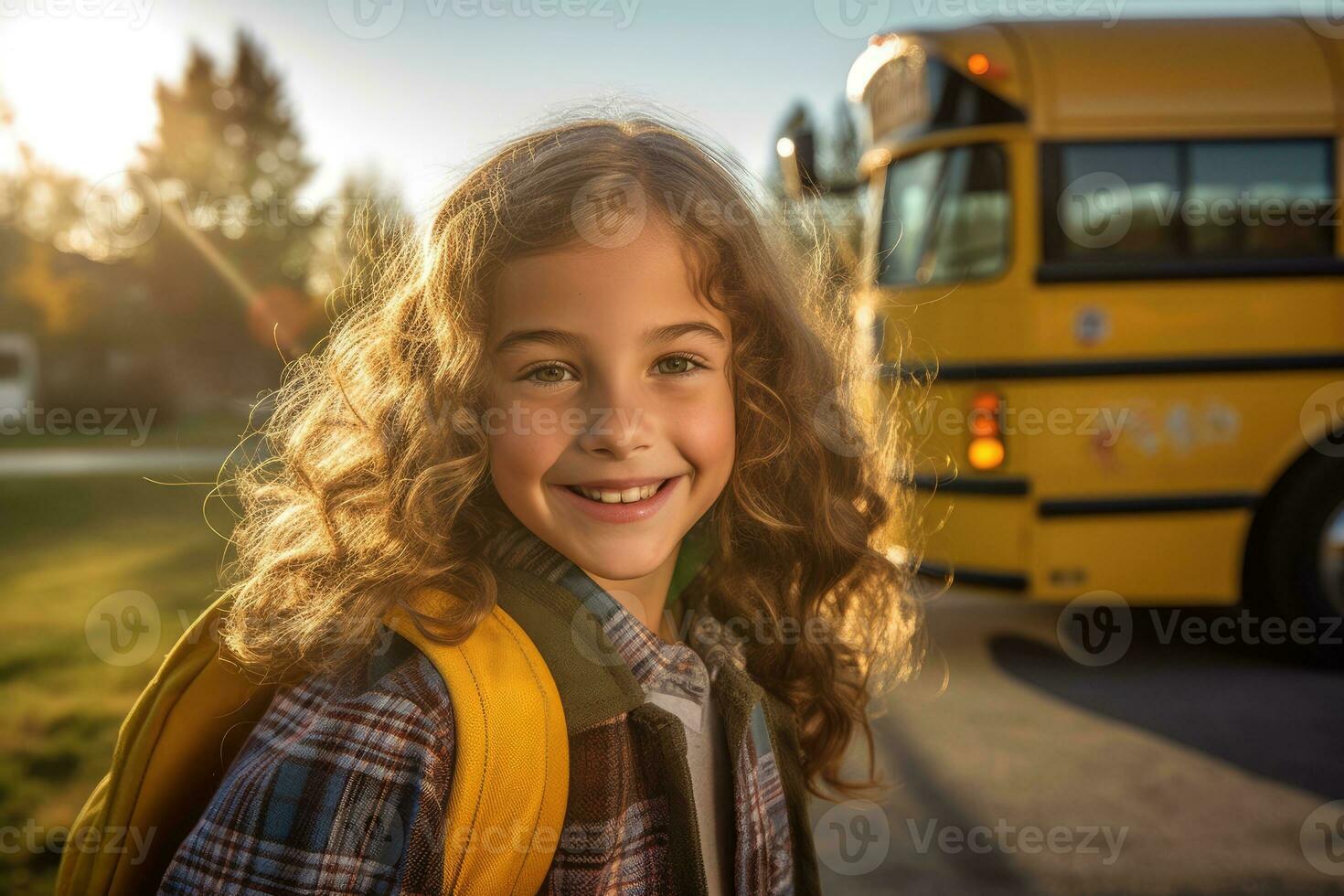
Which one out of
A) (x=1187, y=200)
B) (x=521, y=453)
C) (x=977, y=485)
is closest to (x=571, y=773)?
(x=521, y=453)

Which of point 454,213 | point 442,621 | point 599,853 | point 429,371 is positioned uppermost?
point 454,213

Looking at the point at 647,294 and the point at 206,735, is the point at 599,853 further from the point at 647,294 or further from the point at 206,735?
the point at 647,294

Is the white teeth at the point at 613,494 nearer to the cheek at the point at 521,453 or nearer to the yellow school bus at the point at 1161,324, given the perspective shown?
the cheek at the point at 521,453

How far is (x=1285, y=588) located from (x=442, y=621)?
4028 mm

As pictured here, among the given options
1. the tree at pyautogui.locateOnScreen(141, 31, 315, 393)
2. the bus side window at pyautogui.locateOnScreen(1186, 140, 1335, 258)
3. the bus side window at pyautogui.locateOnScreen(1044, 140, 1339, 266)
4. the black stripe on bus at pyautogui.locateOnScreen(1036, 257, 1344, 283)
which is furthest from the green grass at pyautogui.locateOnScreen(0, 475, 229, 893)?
the tree at pyautogui.locateOnScreen(141, 31, 315, 393)

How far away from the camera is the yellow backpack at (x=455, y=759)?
1.01 meters

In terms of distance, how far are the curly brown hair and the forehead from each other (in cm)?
3

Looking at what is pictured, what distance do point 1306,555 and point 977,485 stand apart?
4.35ft

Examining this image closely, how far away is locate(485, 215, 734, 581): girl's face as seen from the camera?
50.6 inches

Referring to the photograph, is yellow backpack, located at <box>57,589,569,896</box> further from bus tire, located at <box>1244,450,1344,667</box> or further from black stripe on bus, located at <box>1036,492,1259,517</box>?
bus tire, located at <box>1244,450,1344,667</box>

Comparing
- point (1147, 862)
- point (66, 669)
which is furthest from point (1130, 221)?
point (66, 669)

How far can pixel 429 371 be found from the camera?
4.70 feet

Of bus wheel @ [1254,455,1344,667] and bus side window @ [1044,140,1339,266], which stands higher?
bus side window @ [1044,140,1339,266]

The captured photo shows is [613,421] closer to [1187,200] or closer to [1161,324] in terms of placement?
[1161,324]
